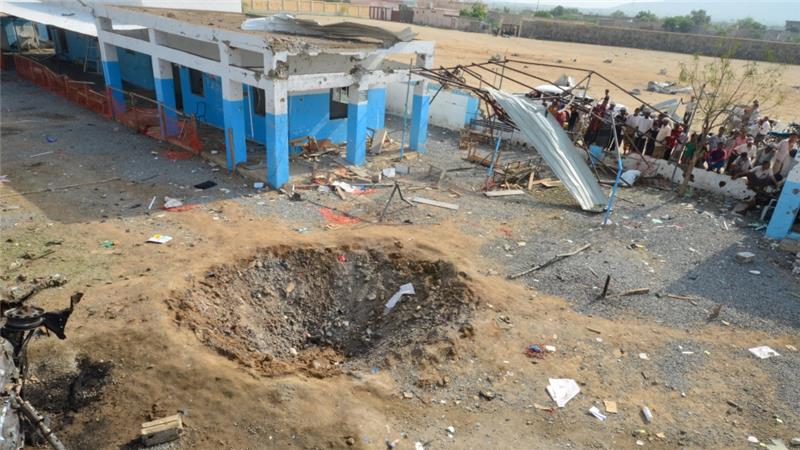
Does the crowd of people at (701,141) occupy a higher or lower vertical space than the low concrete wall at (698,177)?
higher

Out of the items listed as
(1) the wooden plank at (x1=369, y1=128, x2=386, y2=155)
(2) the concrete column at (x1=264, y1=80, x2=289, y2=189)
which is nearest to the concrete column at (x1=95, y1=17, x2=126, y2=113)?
(2) the concrete column at (x1=264, y1=80, x2=289, y2=189)

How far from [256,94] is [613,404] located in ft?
40.6

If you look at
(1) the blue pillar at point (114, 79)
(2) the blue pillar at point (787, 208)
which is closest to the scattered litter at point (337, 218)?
(2) the blue pillar at point (787, 208)

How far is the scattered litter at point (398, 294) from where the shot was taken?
27.3 feet

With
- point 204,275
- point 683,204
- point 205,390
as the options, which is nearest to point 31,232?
point 204,275

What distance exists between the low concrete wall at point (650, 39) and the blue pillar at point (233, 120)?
4722 centimetres

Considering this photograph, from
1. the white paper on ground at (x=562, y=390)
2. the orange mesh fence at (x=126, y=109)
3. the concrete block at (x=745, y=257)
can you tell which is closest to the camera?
the white paper on ground at (x=562, y=390)

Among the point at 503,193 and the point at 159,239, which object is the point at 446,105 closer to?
the point at 503,193

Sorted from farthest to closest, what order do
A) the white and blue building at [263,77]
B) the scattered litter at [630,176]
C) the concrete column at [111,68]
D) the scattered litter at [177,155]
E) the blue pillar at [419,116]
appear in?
1. the concrete column at [111,68]
2. the blue pillar at [419,116]
3. the scattered litter at [630,176]
4. the scattered litter at [177,155]
5. the white and blue building at [263,77]

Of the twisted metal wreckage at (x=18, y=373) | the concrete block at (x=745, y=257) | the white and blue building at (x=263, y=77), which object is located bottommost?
the concrete block at (x=745, y=257)

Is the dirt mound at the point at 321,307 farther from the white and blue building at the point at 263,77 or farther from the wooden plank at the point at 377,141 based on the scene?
the wooden plank at the point at 377,141

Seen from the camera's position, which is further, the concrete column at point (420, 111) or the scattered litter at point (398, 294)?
the concrete column at point (420, 111)

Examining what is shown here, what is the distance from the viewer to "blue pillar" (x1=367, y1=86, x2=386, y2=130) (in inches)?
605

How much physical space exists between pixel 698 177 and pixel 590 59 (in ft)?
117
